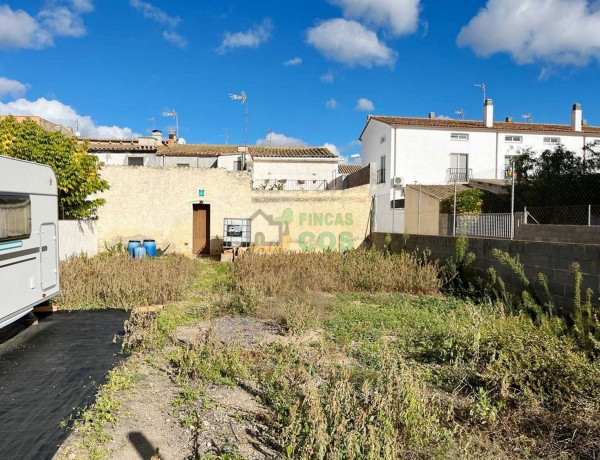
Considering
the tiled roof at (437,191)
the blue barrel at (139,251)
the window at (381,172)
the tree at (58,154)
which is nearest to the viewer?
the tree at (58,154)

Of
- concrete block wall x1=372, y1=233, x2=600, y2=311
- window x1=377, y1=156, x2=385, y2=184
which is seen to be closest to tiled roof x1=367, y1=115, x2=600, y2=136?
window x1=377, y1=156, x2=385, y2=184

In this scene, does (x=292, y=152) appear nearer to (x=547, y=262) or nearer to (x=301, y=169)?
(x=301, y=169)

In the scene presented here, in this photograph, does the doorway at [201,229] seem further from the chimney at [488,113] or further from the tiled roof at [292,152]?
the chimney at [488,113]

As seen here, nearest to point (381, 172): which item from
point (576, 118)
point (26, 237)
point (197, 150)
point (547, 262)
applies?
point (197, 150)

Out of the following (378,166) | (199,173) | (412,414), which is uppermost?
(378,166)

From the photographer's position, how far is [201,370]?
4.93m

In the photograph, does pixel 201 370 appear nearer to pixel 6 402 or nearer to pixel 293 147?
pixel 6 402

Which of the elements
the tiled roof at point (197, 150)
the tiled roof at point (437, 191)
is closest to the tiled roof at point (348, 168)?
the tiled roof at point (197, 150)

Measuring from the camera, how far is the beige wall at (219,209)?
677 inches

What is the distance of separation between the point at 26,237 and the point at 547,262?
8907mm

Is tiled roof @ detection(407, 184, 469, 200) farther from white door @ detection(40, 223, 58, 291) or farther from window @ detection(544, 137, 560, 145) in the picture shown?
window @ detection(544, 137, 560, 145)

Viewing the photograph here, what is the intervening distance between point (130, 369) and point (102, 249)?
513 inches

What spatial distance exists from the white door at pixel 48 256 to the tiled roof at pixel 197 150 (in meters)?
18.8

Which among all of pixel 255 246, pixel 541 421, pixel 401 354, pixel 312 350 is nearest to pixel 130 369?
pixel 312 350
